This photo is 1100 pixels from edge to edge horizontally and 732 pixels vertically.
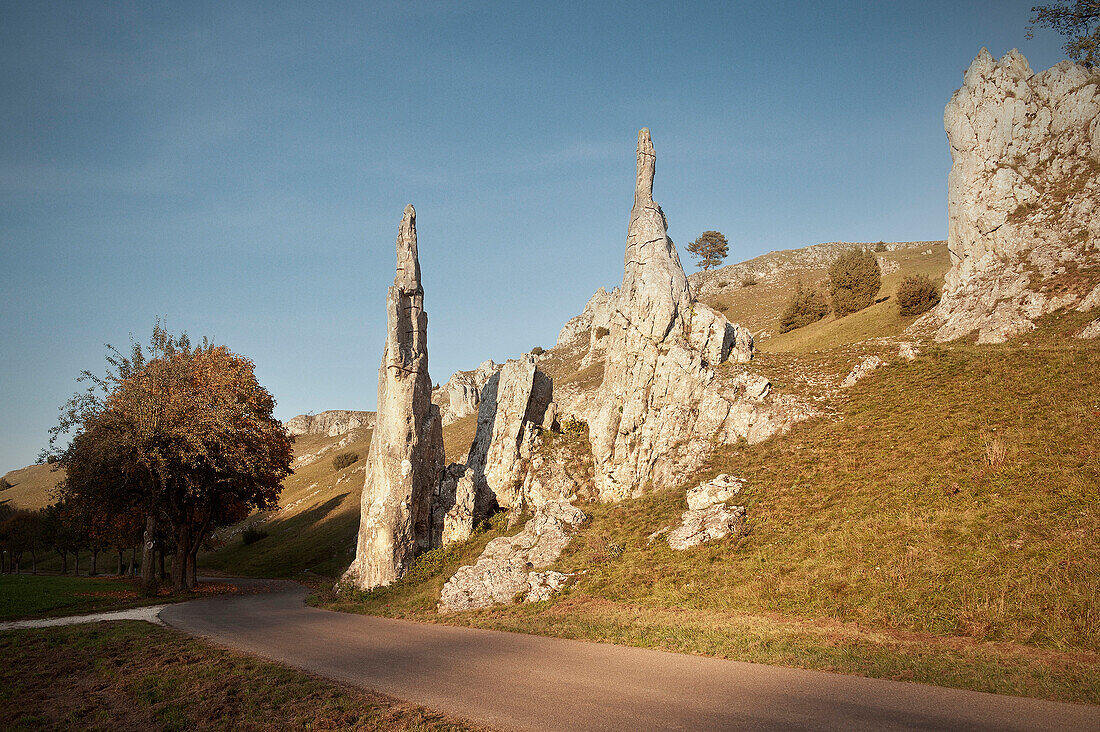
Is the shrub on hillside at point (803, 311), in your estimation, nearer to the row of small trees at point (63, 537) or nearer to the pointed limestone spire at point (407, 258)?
the pointed limestone spire at point (407, 258)

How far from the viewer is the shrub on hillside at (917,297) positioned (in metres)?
51.8

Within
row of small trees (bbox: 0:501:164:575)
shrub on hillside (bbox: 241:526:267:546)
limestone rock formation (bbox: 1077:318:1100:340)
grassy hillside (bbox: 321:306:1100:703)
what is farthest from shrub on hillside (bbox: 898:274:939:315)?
shrub on hillside (bbox: 241:526:267:546)

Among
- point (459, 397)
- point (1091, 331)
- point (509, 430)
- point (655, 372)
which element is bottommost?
point (509, 430)

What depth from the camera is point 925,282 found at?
174 feet

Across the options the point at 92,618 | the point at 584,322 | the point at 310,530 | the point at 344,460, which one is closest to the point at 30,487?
the point at 344,460

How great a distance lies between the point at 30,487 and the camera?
142 m

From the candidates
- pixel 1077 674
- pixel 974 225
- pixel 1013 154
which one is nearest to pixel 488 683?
pixel 1077 674

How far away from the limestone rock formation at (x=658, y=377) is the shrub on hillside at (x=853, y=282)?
3672cm

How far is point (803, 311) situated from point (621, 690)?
67988 mm

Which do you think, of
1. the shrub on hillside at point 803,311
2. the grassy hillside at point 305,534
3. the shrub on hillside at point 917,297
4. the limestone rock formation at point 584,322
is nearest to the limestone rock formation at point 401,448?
the grassy hillside at point 305,534

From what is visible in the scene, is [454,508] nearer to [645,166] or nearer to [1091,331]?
[645,166]

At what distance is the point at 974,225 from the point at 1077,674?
148ft

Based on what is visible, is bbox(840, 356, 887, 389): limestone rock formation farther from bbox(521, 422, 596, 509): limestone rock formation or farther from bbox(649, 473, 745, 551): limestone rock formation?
bbox(521, 422, 596, 509): limestone rock formation

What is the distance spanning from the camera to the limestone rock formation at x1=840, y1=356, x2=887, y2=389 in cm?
3300
